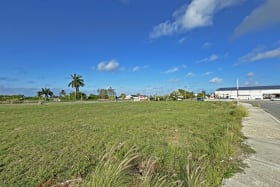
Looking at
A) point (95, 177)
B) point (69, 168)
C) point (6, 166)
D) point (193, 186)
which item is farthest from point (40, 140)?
point (193, 186)

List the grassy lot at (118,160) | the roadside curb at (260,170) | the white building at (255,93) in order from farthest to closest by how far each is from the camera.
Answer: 1. the white building at (255,93)
2. the roadside curb at (260,170)
3. the grassy lot at (118,160)

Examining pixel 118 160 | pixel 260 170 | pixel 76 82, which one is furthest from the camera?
pixel 76 82

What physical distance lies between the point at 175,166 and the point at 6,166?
3794 millimetres

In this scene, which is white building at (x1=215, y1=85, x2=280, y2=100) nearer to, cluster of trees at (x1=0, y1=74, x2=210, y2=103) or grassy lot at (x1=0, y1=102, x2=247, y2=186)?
cluster of trees at (x1=0, y1=74, x2=210, y2=103)

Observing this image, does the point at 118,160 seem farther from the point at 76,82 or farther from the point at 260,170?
the point at 76,82

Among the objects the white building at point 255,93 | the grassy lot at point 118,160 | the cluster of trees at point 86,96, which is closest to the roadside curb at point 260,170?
the grassy lot at point 118,160

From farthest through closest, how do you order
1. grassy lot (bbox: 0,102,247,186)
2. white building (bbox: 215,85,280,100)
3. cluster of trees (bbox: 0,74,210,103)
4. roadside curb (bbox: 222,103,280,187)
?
white building (bbox: 215,85,280,100) → cluster of trees (bbox: 0,74,210,103) → roadside curb (bbox: 222,103,280,187) → grassy lot (bbox: 0,102,247,186)

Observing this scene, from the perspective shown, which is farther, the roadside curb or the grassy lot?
the roadside curb

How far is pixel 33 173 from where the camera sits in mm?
4992

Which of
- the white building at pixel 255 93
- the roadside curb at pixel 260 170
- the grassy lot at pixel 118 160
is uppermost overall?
the white building at pixel 255 93

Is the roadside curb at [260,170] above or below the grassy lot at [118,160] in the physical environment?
below

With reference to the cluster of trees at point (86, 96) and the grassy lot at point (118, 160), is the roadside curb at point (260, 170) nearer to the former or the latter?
the grassy lot at point (118, 160)

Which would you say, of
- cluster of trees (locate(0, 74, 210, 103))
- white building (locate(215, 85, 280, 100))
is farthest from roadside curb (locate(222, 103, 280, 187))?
white building (locate(215, 85, 280, 100))

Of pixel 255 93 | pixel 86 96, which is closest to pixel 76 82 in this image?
pixel 86 96
